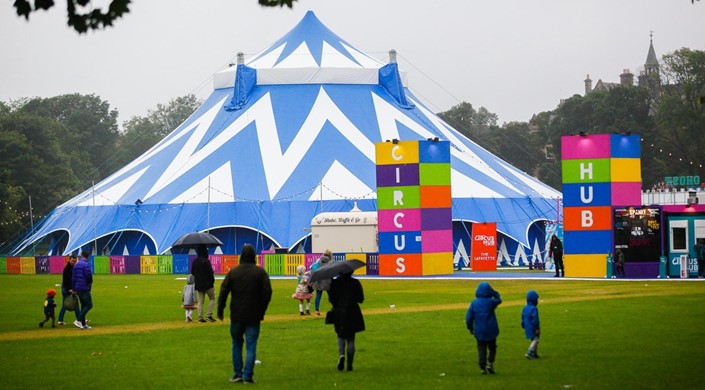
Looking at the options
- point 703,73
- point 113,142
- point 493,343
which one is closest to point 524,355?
point 493,343

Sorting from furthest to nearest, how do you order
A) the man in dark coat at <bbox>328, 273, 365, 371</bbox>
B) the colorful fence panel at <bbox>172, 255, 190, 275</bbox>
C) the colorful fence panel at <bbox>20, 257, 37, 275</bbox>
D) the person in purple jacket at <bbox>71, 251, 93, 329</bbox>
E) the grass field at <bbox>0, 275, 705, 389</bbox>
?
the colorful fence panel at <bbox>20, 257, 37, 275</bbox> < the colorful fence panel at <bbox>172, 255, 190, 275</bbox> < the person in purple jacket at <bbox>71, 251, 93, 329</bbox> < the man in dark coat at <bbox>328, 273, 365, 371</bbox> < the grass field at <bbox>0, 275, 705, 389</bbox>

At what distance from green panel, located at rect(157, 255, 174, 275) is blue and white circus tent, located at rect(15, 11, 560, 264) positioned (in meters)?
1.32

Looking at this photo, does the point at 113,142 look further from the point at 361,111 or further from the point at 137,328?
the point at 137,328

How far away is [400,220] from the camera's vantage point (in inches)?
1683

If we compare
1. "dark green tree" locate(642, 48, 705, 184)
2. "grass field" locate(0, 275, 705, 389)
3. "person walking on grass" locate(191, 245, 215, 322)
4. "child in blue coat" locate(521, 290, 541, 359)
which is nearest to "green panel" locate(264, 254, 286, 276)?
"grass field" locate(0, 275, 705, 389)

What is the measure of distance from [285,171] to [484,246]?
10414 millimetres

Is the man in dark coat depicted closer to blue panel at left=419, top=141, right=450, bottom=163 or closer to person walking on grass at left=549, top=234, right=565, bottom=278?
person walking on grass at left=549, top=234, right=565, bottom=278

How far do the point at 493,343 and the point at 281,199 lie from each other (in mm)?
38003

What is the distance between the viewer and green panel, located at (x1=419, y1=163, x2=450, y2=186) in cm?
4284

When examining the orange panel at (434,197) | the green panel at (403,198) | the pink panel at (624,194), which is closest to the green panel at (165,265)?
the green panel at (403,198)

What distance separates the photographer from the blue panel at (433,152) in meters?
42.9

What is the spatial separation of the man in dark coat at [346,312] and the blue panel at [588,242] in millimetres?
23794

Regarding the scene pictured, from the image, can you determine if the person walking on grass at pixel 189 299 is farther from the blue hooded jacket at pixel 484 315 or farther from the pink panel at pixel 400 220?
the pink panel at pixel 400 220

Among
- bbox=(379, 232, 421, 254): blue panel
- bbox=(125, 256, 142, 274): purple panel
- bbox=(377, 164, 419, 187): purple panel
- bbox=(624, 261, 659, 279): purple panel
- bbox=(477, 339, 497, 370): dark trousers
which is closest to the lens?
bbox=(477, 339, 497, 370): dark trousers
